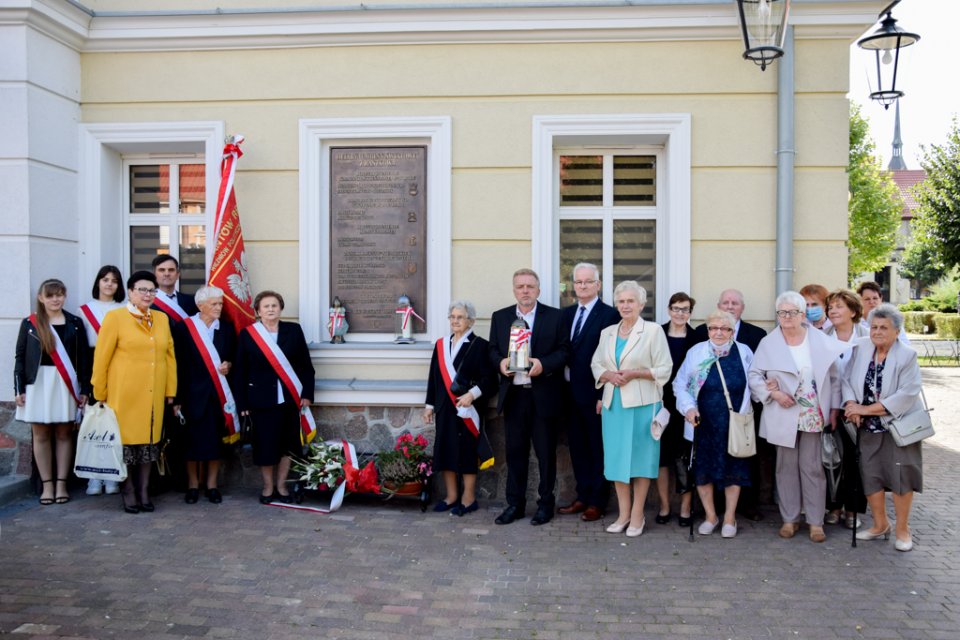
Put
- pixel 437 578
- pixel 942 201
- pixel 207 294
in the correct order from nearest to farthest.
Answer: pixel 437 578
pixel 207 294
pixel 942 201

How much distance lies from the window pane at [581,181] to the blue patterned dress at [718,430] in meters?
1.91

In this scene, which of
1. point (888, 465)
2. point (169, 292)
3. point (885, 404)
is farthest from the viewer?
point (169, 292)

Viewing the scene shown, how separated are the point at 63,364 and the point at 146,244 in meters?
1.44

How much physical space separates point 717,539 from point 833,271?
92.1 inches

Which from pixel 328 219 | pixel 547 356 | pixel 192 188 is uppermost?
pixel 192 188

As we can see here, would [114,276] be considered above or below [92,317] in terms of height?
above

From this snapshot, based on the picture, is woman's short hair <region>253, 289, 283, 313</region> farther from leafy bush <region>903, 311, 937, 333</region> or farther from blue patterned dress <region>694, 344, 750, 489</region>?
leafy bush <region>903, 311, 937, 333</region>

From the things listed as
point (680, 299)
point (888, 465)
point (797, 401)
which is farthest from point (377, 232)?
point (888, 465)

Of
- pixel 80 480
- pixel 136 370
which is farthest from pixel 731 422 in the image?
pixel 80 480

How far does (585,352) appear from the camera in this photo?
5578 mm

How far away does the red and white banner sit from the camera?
6.12m

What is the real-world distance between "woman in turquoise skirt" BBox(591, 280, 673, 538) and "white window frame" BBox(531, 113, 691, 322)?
3.27 feet

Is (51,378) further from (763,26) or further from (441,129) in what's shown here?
(763,26)

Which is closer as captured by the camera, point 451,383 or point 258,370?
point 451,383
